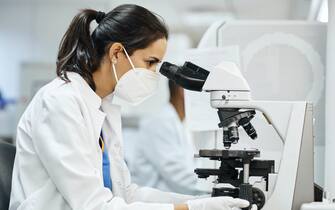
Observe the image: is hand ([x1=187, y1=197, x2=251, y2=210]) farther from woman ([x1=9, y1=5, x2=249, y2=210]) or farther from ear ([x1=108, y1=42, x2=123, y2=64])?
ear ([x1=108, y1=42, x2=123, y2=64])

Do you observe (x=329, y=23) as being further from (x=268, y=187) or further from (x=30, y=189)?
(x=30, y=189)

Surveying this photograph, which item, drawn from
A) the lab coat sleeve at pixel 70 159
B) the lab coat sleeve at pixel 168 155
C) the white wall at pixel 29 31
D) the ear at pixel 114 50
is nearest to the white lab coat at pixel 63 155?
the lab coat sleeve at pixel 70 159

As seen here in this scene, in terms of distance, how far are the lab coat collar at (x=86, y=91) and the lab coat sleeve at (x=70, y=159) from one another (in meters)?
0.11

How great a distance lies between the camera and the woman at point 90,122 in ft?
4.29

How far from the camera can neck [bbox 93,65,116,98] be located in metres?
1.54

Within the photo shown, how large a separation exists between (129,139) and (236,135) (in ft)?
11.1

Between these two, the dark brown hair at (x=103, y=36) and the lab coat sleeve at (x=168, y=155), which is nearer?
the dark brown hair at (x=103, y=36)

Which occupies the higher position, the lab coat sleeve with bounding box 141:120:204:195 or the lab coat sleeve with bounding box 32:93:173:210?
the lab coat sleeve with bounding box 32:93:173:210

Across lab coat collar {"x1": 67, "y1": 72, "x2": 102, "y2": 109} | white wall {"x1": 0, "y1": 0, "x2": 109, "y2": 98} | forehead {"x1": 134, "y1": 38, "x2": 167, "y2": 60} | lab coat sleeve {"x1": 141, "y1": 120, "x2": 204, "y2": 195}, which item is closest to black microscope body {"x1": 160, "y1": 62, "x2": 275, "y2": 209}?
forehead {"x1": 134, "y1": 38, "x2": 167, "y2": 60}

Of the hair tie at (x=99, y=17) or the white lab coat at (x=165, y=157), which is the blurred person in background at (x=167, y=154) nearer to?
the white lab coat at (x=165, y=157)

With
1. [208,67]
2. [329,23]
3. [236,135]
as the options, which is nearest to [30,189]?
[236,135]

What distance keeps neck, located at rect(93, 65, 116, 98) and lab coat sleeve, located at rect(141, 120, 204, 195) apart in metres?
1.43

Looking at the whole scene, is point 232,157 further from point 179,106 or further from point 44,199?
point 179,106

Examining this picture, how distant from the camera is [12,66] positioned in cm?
471
